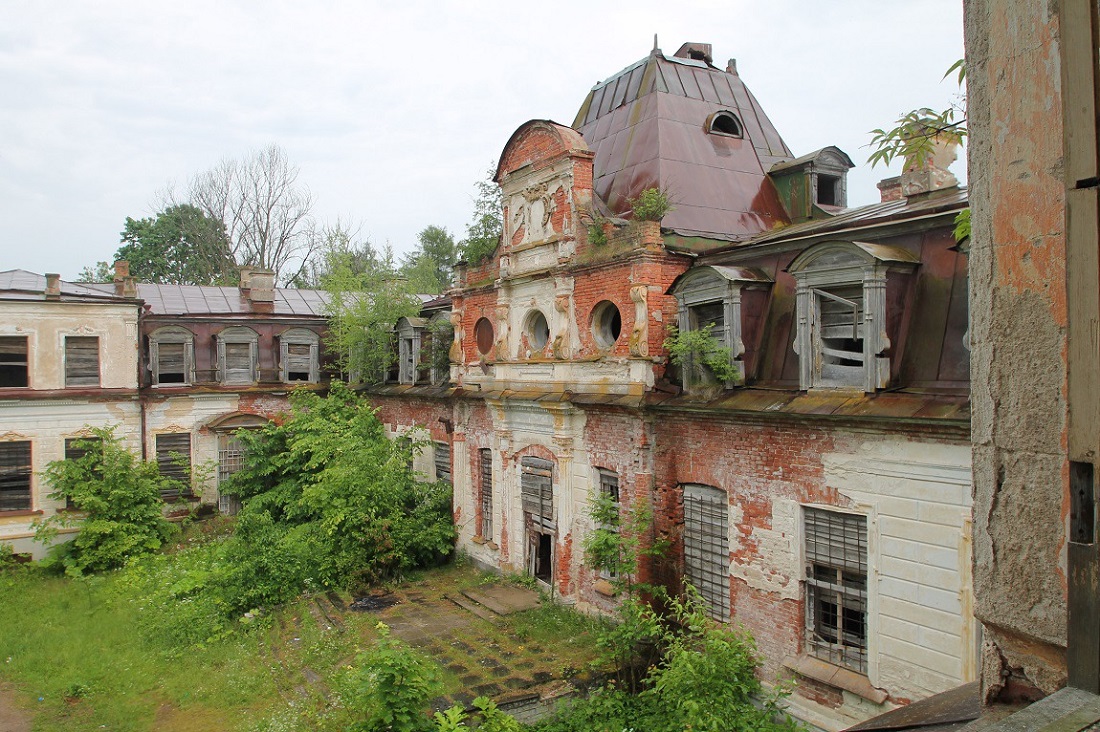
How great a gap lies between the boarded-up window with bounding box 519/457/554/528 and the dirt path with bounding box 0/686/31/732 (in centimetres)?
875

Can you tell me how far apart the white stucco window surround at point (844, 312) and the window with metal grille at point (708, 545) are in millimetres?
2463

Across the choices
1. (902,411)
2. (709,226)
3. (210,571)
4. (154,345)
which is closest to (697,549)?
(902,411)

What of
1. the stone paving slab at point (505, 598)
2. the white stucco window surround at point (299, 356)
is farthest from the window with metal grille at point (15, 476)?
the stone paving slab at point (505, 598)

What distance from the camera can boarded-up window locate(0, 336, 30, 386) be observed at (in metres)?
20.1

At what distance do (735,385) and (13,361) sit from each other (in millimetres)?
18849

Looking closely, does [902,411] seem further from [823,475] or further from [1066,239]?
[1066,239]

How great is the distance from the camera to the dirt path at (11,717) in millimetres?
12078

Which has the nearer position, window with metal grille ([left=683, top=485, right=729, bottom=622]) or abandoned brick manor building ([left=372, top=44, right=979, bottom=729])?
abandoned brick manor building ([left=372, top=44, right=979, bottom=729])

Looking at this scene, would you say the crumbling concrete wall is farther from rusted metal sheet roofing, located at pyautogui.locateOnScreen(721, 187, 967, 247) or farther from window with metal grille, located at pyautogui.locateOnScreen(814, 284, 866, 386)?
window with metal grille, located at pyautogui.locateOnScreen(814, 284, 866, 386)

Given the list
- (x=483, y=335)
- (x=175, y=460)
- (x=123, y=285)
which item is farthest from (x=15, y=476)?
(x=483, y=335)

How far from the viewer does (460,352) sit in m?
17.9

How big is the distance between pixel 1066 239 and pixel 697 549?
9.92 m

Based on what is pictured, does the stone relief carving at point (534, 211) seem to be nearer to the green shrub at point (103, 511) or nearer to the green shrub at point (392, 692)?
the green shrub at point (392, 692)

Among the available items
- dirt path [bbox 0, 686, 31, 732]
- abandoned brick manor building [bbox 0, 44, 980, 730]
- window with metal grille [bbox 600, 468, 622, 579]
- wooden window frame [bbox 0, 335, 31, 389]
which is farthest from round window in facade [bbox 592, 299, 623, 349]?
wooden window frame [bbox 0, 335, 31, 389]
